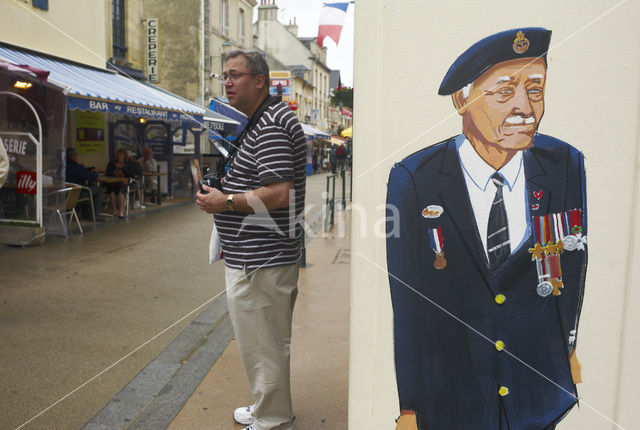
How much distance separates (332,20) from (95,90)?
627 centimetres

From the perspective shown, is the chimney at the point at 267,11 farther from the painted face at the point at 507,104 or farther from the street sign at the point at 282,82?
the painted face at the point at 507,104

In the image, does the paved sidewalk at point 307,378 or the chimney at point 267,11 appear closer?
the paved sidewalk at point 307,378

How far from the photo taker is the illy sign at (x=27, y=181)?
782 centimetres

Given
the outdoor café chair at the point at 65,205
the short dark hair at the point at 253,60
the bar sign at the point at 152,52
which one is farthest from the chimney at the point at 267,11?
the short dark hair at the point at 253,60

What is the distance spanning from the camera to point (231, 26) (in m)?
26.2

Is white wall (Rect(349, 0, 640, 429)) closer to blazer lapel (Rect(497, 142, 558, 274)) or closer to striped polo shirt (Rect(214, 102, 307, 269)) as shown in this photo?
blazer lapel (Rect(497, 142, 558, 274))

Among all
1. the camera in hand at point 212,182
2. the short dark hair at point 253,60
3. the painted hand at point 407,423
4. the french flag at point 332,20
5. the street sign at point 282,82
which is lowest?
the painted hand at point 407,423

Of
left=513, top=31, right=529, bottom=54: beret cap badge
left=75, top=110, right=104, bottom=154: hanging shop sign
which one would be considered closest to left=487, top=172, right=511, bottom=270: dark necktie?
left=513, top=31, right=529, bottom=54: beret cap badge

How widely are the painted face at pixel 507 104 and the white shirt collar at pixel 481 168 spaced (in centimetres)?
4

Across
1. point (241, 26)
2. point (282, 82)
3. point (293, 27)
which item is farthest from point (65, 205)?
point (293, 27)

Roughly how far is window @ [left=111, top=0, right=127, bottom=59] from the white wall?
1647cm

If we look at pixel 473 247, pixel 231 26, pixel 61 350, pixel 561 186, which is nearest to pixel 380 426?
pixel 473 247

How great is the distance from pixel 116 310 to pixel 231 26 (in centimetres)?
2386

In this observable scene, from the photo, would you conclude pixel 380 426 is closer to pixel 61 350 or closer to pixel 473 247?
pixel 473 247
